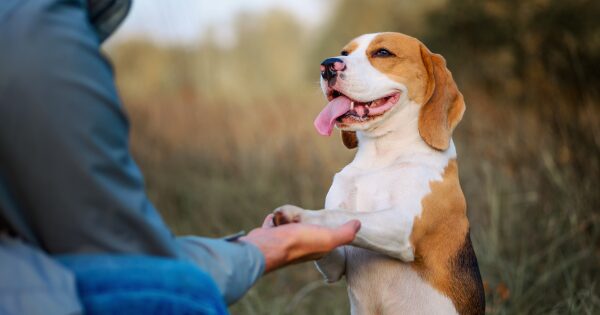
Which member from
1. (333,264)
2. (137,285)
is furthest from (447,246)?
(137,285)

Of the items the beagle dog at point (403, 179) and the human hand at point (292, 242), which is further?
the beagle dog at point (403, 179)

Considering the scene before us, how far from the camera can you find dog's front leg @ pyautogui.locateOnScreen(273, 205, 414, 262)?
243cm

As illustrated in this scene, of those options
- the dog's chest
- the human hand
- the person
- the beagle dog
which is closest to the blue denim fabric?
the person

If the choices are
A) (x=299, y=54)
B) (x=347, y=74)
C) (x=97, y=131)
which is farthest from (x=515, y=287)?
(x=299, y=54)

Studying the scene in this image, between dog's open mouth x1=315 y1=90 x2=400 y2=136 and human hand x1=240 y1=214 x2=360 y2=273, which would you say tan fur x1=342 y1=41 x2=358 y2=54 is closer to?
dog's open mouth x1=315 y1=90 x2=400 y2=136

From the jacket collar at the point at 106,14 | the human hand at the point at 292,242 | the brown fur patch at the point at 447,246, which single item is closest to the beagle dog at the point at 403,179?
the brown fur patch at the point at 447,246

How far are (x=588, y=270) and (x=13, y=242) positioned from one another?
376 cm

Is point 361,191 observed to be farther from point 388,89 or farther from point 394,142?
point 388,89

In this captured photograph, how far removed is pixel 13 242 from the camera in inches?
69.3

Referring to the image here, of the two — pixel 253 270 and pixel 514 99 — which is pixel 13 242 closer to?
pixel 253 270

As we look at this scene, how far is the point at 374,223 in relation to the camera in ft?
8.25

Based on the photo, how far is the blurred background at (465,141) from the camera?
4.70m

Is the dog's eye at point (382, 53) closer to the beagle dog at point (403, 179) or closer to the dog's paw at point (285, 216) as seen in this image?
the beagle dog at point (403, 179)

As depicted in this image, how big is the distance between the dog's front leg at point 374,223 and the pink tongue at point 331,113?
48cm
